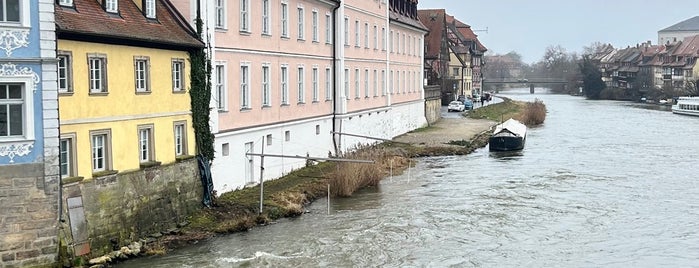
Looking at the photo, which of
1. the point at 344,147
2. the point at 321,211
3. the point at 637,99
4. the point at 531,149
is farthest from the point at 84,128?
the point at 637,99

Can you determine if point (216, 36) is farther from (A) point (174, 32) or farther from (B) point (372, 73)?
(B) point (372, 73)

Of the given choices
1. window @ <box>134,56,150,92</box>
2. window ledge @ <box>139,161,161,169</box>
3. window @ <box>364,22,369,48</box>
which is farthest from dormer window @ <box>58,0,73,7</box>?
window @ <box>364,22,369,48</box>

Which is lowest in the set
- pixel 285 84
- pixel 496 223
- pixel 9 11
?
pixel 496 223

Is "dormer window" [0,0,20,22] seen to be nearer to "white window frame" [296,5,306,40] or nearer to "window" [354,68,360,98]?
"white window frame" [296,5,306,40]

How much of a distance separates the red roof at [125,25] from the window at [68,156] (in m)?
1.87

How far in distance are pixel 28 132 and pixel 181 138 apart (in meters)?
5.75

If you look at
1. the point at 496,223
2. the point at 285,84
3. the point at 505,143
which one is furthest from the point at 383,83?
the point at 496,223

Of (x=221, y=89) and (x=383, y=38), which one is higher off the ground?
(x=383, y=38)

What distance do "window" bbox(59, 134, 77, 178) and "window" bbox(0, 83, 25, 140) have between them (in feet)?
3.63

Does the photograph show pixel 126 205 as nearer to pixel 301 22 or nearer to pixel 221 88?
pixel 221 88

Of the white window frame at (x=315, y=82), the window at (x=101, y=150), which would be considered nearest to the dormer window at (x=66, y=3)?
the window at (x=101, y=150)

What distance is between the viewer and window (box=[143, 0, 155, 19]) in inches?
744

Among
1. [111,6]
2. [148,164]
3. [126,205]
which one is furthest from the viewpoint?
[148,164]

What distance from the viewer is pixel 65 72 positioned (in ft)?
51.0
